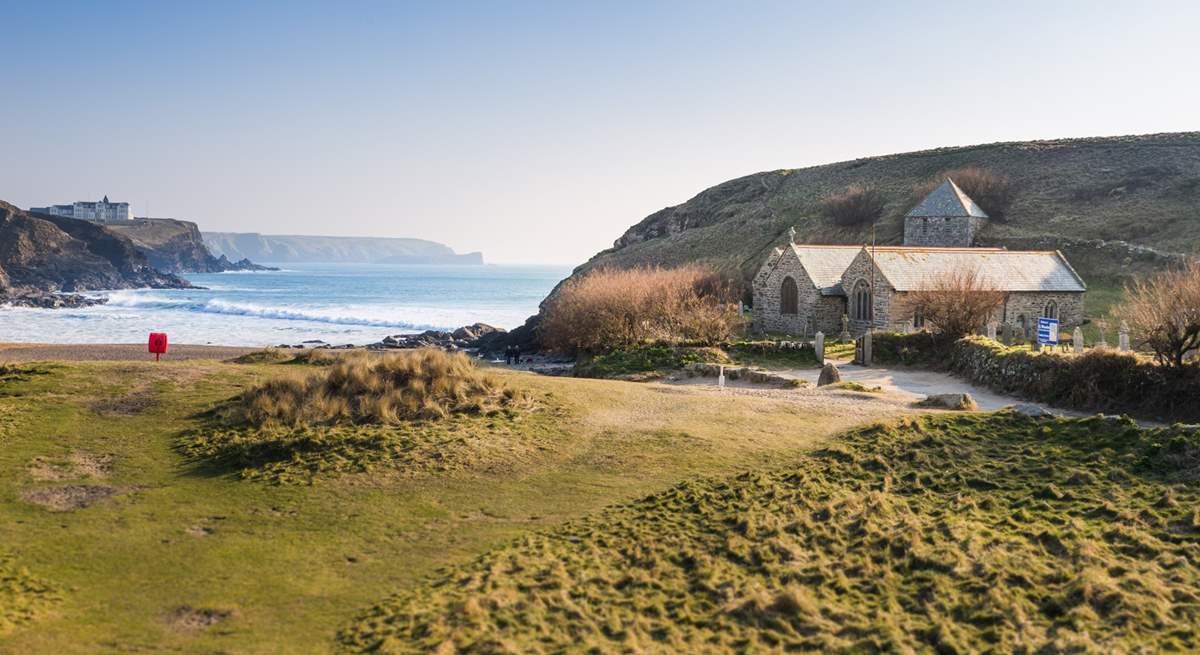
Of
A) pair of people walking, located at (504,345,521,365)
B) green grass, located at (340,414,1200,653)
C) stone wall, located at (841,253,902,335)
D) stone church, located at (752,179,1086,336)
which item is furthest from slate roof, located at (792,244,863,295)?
green grass, located at (340,414,1200,653)

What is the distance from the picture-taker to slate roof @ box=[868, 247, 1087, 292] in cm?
4012

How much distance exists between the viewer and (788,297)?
149ft

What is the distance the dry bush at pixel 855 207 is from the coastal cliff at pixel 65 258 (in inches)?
3384

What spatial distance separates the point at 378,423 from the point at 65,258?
13234cm

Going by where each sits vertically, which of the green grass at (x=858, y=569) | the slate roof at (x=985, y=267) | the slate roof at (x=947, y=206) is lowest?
the green grass at (x=858, y=569)

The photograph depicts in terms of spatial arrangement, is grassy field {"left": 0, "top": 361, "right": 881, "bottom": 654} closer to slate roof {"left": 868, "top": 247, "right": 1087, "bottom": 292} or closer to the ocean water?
slate roof {"left": 868, "top": 247, "right": 1087, "bottom": 292}

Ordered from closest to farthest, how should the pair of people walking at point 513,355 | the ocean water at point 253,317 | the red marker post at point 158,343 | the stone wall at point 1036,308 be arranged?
the red marker post at point 158,343 → the stone wall at point 1036,308 → the pair of people walking at point 513,355 → the ocean water at point 253,317

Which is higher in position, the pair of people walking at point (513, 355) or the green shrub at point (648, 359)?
the green shrub at point (648, 359)

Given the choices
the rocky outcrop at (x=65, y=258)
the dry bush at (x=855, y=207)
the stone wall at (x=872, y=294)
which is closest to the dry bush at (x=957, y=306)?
the stone wall at (x=872, y=294)

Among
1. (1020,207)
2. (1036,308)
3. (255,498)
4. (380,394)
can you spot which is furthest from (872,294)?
(1020,207)

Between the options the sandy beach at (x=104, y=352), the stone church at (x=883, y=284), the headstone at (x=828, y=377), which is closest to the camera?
the headstone at (x=828, y=377)

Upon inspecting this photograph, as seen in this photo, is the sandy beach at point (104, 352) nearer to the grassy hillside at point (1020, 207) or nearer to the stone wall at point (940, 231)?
the grassy hillside at point (1020, 207)

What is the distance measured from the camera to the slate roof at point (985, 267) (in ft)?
132

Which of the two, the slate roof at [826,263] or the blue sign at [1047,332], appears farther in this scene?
the slate roof at [826,263]
